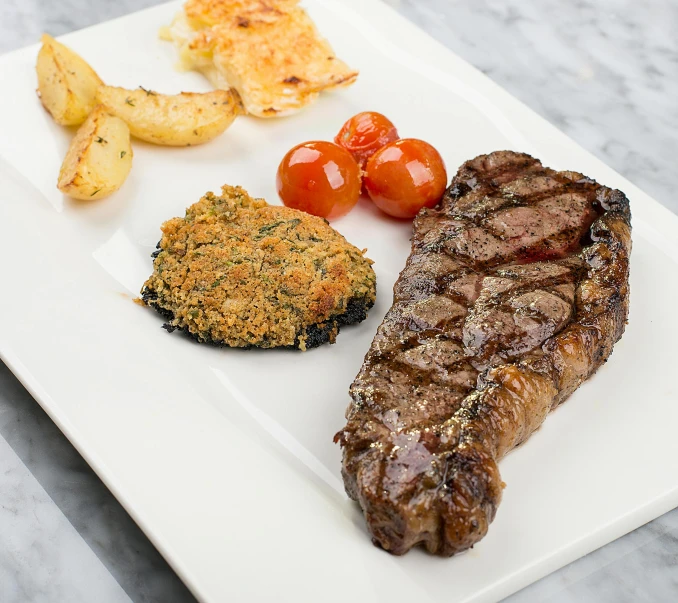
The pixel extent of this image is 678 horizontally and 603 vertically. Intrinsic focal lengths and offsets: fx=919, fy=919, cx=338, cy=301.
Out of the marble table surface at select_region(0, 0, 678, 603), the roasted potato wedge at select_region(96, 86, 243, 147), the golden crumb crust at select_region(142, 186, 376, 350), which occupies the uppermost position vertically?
the roasted potato wedge at select_region(96, 86, 243, 147)

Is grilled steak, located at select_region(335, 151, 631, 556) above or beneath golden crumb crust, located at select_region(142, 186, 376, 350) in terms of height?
above

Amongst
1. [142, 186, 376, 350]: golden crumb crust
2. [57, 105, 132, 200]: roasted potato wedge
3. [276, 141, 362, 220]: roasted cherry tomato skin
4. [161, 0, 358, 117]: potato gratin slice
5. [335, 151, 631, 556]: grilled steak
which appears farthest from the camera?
[161, 0, 358, 117]: potato gratin slice

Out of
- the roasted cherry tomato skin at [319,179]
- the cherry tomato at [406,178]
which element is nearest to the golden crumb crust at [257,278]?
the roasted cherry tomato skin at [319,179]

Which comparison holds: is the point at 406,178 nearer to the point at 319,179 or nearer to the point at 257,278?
the point at 319,179

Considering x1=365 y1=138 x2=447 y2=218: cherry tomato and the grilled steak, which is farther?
x1=365 y1=138 x2=447 y2=218: cherry tomato

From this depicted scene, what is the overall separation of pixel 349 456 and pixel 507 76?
420 centimetres

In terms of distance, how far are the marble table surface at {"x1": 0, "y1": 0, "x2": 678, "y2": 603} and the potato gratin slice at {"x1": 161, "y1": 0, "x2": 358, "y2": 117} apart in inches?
57.8

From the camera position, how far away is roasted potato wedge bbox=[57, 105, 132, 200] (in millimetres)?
4762

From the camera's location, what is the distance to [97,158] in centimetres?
487

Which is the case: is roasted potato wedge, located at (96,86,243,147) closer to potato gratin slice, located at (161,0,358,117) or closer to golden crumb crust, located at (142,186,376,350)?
potato gratin slice, located at (161,0,358,117)

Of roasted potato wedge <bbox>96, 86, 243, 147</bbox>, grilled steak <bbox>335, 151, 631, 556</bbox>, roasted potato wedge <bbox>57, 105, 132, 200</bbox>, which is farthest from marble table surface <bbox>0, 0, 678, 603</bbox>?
roasted potato wedge <bbox>96, 86, 243, 147</bbox>

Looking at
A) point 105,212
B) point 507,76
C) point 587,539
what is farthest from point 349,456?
point 507,76

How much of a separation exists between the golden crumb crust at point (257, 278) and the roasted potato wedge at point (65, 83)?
1.08 meters

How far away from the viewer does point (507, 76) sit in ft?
22.2
